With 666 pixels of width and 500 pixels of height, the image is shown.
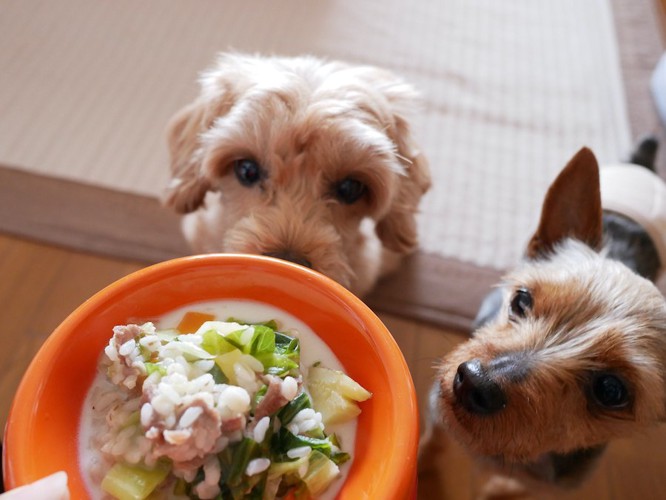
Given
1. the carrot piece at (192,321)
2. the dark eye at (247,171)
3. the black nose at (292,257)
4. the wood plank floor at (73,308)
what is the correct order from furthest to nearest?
the wood plank floor at (73,308), the dark eye at (247,171), the black nose at (292,257), the carrot piece at (192,321)

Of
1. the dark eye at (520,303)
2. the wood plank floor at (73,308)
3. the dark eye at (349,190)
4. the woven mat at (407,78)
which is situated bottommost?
the wood plank floor at (73,308)

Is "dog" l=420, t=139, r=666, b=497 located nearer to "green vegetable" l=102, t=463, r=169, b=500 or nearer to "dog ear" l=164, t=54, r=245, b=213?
"green vegetable" l=102, t=463, r=169, b=500

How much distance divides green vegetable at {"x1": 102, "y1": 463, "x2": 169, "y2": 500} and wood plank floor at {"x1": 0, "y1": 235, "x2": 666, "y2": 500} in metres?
1.04

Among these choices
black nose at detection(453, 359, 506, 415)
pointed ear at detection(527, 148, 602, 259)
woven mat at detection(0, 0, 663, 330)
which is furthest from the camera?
woven mat at detection(0, 0, 663, 330)

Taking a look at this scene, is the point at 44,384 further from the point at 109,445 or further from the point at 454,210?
the point at 454,210

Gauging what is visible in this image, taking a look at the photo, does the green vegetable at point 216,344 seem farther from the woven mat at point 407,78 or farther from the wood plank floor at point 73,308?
the woven mat at point 407,78

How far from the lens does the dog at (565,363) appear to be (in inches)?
40.5

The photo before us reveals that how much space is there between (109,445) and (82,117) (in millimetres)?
1815

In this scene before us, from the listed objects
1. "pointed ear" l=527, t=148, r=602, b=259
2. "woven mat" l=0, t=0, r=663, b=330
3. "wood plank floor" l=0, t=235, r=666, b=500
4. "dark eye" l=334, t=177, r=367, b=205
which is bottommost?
"wood plank floor" l=0, t=235, r=666, b=500

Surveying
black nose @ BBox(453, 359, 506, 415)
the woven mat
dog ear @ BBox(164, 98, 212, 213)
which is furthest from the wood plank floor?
black nose @ BBox(453, 359, 506, 415)

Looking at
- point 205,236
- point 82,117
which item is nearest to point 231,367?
point 205,236

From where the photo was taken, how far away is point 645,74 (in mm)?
2621

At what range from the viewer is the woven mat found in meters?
1.96

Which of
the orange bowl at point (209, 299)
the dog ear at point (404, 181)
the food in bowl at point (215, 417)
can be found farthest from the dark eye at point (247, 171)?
the food in bowl at point (215, 417)
